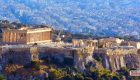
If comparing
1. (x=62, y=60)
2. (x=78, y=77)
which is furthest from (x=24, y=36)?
(x=78, y=77)

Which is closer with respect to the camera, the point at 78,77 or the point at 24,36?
the point at 78,77

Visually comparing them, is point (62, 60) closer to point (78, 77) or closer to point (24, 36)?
point (78, 77)

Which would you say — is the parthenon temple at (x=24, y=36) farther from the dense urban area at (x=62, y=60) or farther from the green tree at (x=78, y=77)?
the green tree at (x=78, y=77)

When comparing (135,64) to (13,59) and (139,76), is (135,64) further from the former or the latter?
(13,59)

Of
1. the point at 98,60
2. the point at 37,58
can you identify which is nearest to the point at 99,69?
the point at 98,60

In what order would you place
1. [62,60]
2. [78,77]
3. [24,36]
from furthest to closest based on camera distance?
[24,36], [62,60], [78,77]

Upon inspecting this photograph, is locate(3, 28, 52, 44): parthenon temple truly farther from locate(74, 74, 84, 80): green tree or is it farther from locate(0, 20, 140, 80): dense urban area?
locate(74, 74, 84, 80): green tree

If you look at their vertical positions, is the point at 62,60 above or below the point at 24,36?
below

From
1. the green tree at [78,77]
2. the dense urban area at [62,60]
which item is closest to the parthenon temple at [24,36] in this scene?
the dense urban area at [62,60]

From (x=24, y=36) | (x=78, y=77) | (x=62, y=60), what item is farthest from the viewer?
(x=24, y=36)

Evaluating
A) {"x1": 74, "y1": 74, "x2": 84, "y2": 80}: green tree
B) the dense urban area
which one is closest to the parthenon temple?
the dense urban area

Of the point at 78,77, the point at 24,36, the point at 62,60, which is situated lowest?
the point at 78,77
